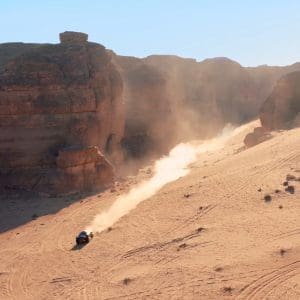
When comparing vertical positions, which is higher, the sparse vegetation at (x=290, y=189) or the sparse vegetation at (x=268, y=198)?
the sparse vegetation at (x=290, y=189)

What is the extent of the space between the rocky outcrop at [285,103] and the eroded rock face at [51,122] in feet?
56.2

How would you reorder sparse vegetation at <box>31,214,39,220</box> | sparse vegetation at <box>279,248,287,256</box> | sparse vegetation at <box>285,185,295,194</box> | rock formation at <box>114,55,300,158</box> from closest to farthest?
1. sparse vegetation at <box>279,248,287,256</box>
2. sparse vegetation at <box>285,185,295,194</box>
3. sparse vegetation at <box>31,214,39,220</box>
4. rock formation at <box>114,55,300,158</box>

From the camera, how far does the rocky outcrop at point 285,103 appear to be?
141 ft

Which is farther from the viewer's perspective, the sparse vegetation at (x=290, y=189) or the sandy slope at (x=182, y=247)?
the sparse vegetation at (x=290, y=189)

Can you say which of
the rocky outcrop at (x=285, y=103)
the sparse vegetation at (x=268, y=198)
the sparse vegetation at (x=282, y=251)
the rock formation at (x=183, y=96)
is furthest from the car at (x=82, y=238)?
the rocky outcrop at (x=285, y=103)

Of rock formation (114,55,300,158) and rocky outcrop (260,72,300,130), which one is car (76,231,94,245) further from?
rocky outcrop (260,72,300,130)

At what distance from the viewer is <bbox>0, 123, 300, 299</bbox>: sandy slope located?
14.6m

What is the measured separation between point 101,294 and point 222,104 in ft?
247

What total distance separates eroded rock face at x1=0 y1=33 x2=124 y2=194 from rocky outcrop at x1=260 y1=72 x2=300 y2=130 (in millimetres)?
17141

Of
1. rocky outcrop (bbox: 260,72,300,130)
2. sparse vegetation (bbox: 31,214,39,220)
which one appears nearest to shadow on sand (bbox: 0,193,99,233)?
sparse vegetation (bbox: 31,214,39,220)

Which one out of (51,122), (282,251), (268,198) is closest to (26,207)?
(51,122)

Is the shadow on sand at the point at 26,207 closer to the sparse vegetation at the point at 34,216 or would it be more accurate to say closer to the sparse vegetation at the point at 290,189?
the sparse vegetation at the point at 34,216

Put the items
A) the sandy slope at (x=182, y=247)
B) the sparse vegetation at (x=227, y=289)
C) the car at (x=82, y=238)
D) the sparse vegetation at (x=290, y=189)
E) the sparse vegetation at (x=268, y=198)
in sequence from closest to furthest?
the sparse vegetation at (x=227, y=289) < the sandy slope at (x=182, y=247) < the sparse vegetation at (x=268, y=198) < the car at (x=82, y=238) < the sparse vegetation at (x=290, y=189)

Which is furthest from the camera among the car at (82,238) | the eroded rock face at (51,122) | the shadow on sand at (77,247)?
the eroded rock face at (51,122)
